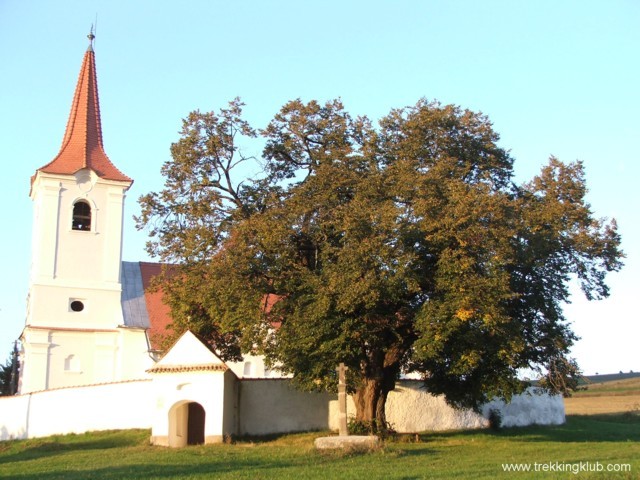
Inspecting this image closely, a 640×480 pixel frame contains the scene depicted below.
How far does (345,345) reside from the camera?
926 inches

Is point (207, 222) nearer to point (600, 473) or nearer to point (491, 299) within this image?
point (491, 299)

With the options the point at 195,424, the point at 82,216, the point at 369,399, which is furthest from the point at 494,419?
the point at 82,216

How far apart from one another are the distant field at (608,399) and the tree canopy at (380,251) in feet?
46.2

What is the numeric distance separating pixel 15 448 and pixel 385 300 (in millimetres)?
13475

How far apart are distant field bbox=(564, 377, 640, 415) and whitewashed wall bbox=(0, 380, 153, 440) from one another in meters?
20.2

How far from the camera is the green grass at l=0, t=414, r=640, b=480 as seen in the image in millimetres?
16609

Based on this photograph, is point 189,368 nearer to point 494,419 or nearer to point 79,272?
point 494,419

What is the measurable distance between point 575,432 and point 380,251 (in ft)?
46.1

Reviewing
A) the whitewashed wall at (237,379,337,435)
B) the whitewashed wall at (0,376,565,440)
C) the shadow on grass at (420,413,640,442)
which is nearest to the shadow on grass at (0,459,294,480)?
the whitewashed wall at (0,376,565,440)

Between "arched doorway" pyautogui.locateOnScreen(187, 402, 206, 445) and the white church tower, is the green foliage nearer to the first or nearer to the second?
"arched doorway" pyautogui.locateOnScreen(187, 402, 206, 445)

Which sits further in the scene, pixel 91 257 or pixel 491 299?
pixel 91 257

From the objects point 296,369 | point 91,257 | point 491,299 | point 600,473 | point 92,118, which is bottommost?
point 600,473

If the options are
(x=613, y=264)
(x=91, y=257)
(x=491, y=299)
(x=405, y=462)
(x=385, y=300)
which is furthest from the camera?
(x=91, y=257)

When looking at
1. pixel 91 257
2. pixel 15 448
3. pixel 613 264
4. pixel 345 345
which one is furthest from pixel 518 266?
pixel 91 257
